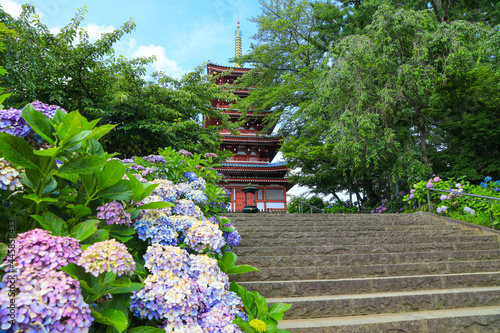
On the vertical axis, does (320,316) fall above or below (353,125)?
below

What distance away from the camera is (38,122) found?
1.08 metres

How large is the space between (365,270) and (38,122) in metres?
3.69

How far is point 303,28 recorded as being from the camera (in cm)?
1502

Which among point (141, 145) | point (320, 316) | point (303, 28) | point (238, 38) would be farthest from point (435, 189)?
point (238, 38)

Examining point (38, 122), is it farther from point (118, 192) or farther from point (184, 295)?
point (184, 295)

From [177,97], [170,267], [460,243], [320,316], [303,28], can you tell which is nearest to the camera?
[170,267]

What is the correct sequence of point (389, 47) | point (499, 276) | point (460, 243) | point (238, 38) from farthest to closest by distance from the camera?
point (238, 38) < point (389, 47) < point (460, 243) < point (499, 276)

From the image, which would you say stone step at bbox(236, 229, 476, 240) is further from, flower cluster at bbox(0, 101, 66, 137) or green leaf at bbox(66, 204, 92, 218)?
flower cluster at bbox(0, 101, 66, 137)

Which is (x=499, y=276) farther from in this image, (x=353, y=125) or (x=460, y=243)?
(x=353, y=125)

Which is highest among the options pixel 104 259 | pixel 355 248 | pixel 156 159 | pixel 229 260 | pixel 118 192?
pixel 156 159

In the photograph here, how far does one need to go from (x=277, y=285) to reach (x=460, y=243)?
11.9ft

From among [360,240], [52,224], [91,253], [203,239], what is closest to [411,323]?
[360,240]

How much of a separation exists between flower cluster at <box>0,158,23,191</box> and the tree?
7367mm

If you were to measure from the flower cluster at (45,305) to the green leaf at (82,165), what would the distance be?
396 mm
